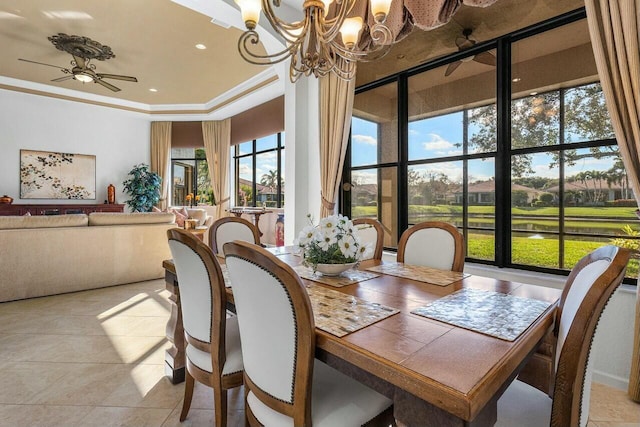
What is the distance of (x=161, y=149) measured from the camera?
24.5 ft

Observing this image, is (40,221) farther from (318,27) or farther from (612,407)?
(612,407)

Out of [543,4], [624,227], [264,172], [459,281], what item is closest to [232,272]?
[459,281]

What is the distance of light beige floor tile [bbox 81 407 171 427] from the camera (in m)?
1.58

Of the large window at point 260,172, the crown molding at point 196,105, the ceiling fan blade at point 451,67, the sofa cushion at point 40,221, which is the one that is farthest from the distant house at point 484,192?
the large window at point 260,172

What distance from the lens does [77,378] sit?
1956 millimetres

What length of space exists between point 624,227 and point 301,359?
2.41m

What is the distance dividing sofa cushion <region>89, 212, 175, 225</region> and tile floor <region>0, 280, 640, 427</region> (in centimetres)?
105

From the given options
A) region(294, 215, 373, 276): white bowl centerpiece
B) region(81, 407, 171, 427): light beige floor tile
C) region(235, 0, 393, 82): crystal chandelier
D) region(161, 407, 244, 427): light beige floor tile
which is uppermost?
region(235, 0, 393, 82): crystal chandelier

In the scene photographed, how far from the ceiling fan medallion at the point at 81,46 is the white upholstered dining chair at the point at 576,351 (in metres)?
5.59

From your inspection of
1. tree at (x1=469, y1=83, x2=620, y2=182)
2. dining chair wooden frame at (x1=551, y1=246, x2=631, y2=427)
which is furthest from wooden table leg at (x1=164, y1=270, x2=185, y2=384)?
tree at (x1=469, y1=83, x2=620, y2=182)

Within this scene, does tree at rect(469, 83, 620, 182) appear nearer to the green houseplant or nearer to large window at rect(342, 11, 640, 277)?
large window at rect(342, 11, 640, 277)

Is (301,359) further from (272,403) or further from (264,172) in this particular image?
(264,172)

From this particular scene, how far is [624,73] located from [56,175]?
838 centimetres

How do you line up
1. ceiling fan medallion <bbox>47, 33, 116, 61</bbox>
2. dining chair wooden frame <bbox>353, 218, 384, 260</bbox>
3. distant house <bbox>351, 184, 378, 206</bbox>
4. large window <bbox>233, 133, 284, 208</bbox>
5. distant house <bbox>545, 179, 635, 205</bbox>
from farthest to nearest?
1. large window <bbox>233, 133, 284, 208</bbox>
2. ceiling fan medallion <bbox>47, 33, 116, 61</bbox>
3. distant house <bbox>351, 184, 378, 206</bbox>
4. dining chair wooden frame <bbox>353, 218, 384, 260</bbox>
5. distant house <bbox>545, 179, 635, 205</bbox>
